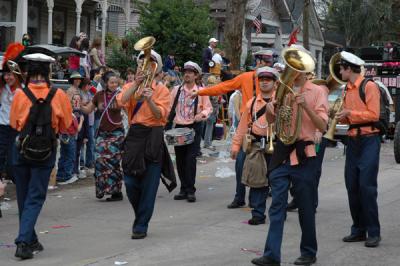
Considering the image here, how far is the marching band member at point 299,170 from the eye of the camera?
21.8 feet

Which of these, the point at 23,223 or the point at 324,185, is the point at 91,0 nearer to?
the point at 324,185

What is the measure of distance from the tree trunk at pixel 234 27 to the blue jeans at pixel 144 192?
44.8 feet

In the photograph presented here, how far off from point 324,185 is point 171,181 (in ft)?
15.8

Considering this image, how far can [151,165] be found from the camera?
8.05m

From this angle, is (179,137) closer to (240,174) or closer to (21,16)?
(240,174)

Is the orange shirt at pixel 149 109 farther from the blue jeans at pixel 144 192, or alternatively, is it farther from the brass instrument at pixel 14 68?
the brass instrument at pixel 14 68

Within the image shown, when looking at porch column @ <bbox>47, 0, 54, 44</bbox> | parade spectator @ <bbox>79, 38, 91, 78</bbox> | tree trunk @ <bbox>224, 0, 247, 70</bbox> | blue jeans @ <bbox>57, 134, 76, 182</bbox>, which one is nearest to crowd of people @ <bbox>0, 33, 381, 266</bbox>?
blue jeans @ <bbox>57, 134, 76, 182</bbox>

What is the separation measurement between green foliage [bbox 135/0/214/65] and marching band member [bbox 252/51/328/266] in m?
18.0

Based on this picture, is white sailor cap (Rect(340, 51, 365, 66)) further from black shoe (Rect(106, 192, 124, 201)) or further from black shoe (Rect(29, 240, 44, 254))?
black shoe (Rect(106, 192, 124, 201))

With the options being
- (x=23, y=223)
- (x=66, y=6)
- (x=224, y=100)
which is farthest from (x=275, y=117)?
(x=66, y=6)

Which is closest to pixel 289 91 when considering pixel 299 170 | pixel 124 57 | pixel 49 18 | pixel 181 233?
pixel 299 170

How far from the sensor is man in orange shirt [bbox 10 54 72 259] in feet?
23.1

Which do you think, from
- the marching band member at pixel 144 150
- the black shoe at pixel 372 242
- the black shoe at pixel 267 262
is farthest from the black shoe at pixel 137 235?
the black shoe at pixel 372 242

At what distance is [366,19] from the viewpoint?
5259 cm
